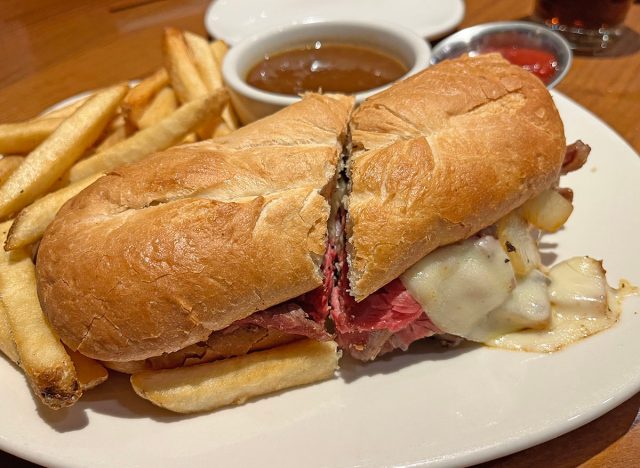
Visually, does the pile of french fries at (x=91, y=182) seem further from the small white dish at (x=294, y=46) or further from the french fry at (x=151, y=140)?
the small white dish at (x=294, y=46)

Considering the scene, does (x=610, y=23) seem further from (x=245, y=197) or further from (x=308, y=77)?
(x=245, y=197)

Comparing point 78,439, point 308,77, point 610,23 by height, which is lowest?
point 610,23

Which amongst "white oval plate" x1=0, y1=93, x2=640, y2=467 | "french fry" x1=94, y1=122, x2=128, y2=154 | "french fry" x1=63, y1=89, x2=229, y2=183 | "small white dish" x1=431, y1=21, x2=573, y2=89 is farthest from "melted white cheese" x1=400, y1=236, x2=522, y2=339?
"small white dish" x1=431, y1=21, x2=573, y2=89

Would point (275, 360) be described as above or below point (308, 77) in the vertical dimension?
below

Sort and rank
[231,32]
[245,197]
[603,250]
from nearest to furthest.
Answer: [245,197]
[603,250]
[231,32]

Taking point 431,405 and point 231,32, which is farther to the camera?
point 231,32

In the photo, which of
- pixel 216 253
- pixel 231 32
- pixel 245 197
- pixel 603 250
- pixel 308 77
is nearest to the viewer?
pixel 216 253

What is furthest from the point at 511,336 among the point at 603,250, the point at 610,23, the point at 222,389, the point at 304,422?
the point at 610,23
